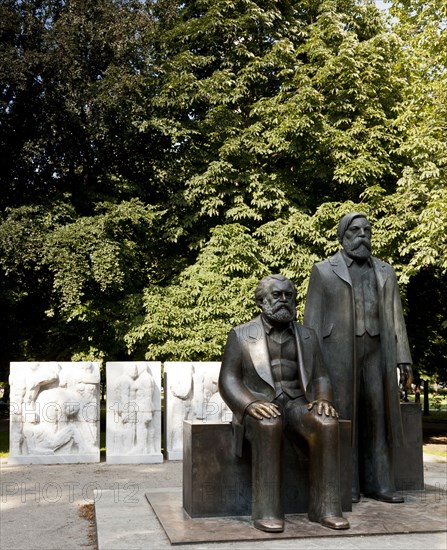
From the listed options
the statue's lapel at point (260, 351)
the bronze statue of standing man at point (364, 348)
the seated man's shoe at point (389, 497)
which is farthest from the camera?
the bronze statue of standing man at point (364, 348)

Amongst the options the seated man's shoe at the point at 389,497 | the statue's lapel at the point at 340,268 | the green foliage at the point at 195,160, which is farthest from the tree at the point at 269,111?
the seated man's shoe at the point at 389,497

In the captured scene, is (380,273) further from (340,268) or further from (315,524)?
(315,524)

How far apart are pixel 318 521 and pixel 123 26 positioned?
1465cm

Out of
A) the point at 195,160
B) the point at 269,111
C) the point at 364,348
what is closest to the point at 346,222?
the point at 364,348

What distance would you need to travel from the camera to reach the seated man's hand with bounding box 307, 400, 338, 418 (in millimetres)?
6282

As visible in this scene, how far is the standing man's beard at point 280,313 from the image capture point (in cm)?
664

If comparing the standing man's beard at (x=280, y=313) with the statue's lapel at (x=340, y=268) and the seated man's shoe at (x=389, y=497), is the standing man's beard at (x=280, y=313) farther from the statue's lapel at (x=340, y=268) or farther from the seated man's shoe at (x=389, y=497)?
the seated man's shoe at (x=389, y=497)

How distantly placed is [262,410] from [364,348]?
5.11ft

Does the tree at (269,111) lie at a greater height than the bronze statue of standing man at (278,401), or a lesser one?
greater

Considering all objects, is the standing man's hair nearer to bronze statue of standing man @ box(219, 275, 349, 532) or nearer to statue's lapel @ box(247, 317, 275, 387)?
bronze statue of standing man @ box(219, 275, 349, 532)

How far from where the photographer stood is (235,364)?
6699mm

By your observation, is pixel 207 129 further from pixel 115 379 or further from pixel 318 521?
pixel 318 521

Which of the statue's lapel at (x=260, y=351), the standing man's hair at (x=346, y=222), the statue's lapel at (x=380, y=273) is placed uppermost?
the standing man's hair at (x=346, y=222)

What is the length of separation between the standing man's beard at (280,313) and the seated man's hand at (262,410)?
2.46 ft
